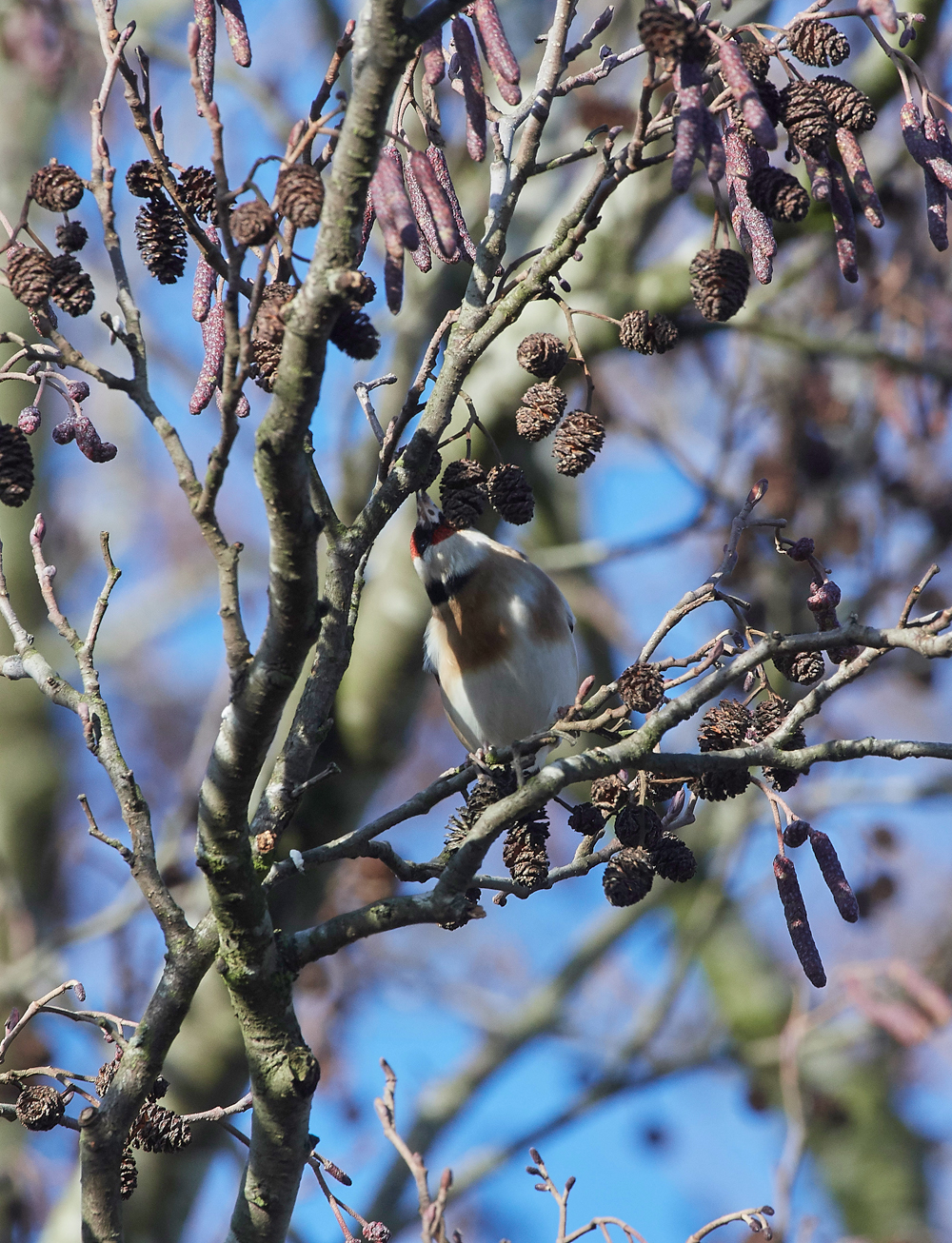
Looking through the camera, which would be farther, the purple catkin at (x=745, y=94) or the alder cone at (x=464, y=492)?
the alder cone at (x=464, y=492)

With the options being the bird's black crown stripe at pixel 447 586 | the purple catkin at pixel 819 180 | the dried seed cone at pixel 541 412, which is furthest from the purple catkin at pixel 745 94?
the bird's black crown stripe at pixel 447 586

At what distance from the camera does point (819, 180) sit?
4.42 ft

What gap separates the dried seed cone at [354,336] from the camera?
129cm

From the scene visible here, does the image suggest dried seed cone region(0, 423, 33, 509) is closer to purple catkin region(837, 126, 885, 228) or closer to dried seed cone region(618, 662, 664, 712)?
dried seed cone region(618, 662, 664, 712)

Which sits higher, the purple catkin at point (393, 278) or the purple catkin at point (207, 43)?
the purple catkin at point (207, 43)

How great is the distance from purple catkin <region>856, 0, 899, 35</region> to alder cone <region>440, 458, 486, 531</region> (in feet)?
2.34

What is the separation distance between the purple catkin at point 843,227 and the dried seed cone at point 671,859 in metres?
0.75

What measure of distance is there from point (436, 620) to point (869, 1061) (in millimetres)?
5341

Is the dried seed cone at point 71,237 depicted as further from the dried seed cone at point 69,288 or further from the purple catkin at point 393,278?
the purple catkin at point 393,278

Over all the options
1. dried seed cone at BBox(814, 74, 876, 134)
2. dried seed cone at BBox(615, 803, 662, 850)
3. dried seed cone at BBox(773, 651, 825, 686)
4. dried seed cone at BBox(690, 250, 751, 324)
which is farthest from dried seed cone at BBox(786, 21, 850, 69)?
dried seed cone at BBox(615, 803, 662, 850)

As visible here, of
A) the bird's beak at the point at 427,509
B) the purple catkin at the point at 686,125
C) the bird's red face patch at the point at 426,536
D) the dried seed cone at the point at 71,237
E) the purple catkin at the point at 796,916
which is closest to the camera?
the purple catkin at the point at 686,125

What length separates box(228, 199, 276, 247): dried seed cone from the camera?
1.19 meters

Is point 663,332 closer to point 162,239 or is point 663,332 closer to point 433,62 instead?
point 433,62

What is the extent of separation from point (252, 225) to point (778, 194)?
0.55 meters
